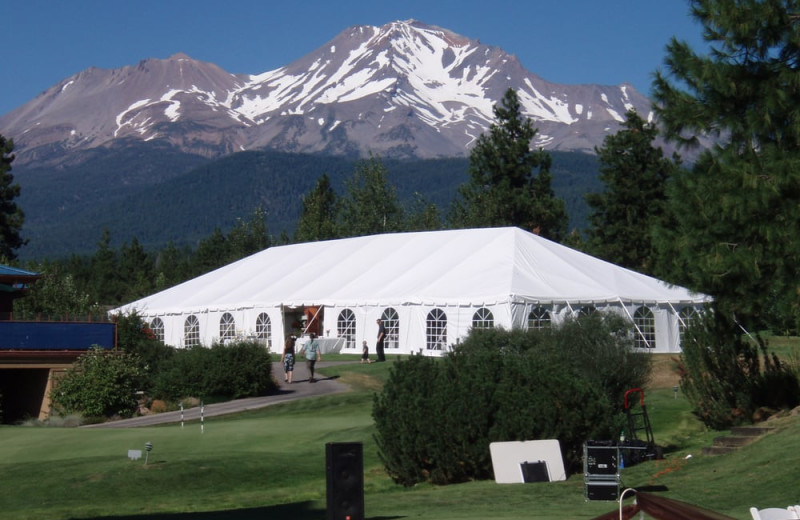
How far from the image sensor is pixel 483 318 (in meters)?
42.8

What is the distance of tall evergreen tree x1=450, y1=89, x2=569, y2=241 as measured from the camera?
73.0 m

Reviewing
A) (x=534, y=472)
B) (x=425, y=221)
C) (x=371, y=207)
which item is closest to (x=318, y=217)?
(x=371, y=207)

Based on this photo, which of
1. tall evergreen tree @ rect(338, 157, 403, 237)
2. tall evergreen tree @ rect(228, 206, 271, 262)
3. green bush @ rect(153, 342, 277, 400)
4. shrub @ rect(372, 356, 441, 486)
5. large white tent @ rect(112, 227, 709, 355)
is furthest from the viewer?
tall evergreen tree @ rect(228, 206, 271, 262)

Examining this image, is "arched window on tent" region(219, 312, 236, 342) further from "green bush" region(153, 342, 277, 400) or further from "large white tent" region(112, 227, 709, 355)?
"green bush" region(153, 342, 277, 400)

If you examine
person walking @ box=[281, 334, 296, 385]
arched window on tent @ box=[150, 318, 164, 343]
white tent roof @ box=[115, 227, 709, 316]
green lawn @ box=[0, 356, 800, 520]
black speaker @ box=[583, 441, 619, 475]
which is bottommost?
green lawn @ box=[0, 356, 800, 520]

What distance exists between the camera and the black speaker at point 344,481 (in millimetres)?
11961

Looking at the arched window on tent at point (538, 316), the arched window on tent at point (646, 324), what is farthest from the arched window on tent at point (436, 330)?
the arched window on tent at point (646, 324)

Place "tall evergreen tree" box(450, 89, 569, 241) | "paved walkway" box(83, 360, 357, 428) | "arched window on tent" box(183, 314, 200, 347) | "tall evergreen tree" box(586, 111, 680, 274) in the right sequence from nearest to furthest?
1. "paved walkway" box(83, 360, 357, 428)
2. "arched window on tent" box(183, 314, 200, 347)
3. "tall evergreen tree" box(586, 111, 680, 274)
4. "tall evergreen tree" box(450, 89, 569, 241)

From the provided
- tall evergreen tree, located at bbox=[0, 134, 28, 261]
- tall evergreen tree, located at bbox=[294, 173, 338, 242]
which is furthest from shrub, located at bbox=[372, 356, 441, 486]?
tall evergreen tree, located at bbox=[0, 134, 28, 261]

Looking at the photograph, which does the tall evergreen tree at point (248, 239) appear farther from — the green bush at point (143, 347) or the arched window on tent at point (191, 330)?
the green bush at point (143, 347)

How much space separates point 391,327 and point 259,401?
12.4 meters

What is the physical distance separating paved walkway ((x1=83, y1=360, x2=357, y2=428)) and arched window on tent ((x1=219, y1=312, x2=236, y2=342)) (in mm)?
8465

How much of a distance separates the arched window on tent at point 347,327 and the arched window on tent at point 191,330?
7.48 m

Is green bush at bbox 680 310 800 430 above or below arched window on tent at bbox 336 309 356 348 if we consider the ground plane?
→ below
